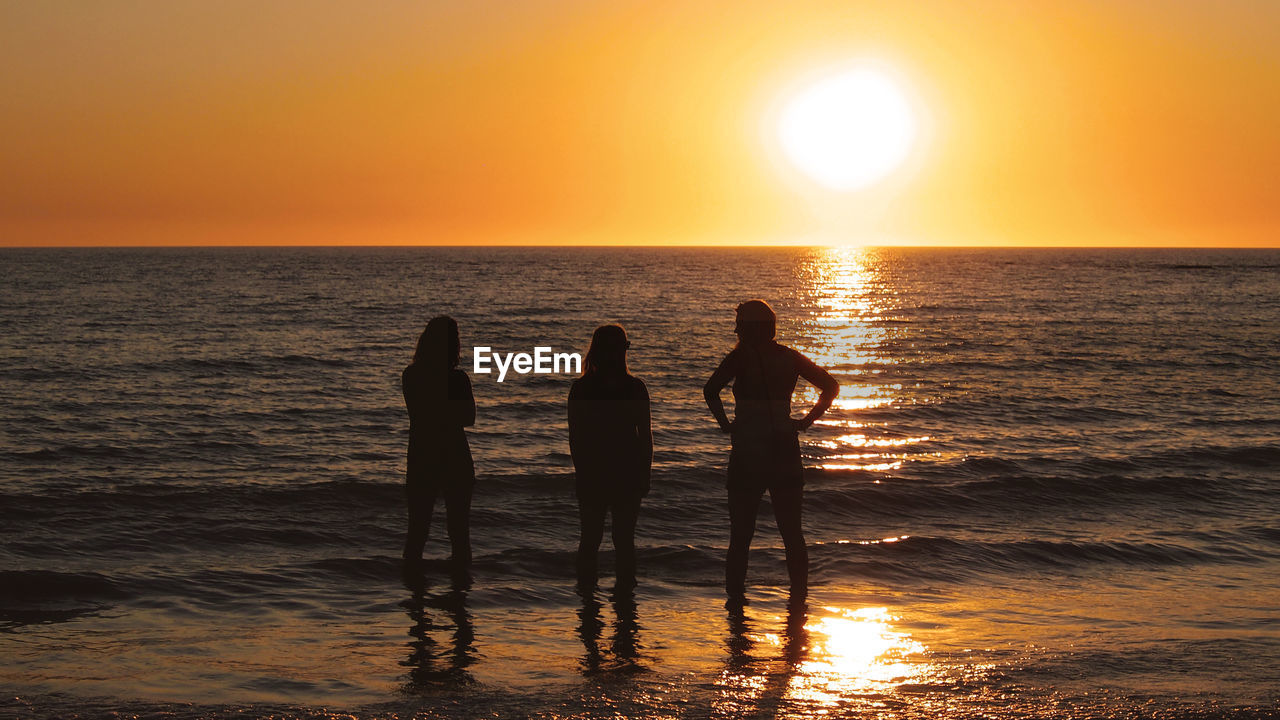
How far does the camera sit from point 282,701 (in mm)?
5477

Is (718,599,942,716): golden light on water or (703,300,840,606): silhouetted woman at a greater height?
(703,300,840,606): silhouetted woman

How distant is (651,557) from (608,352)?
3.36 metres

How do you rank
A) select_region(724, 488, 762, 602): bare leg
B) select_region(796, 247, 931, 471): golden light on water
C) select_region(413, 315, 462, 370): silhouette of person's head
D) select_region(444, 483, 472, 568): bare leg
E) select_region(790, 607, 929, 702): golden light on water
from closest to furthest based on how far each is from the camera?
select_region(790, 607, 929, 702): golden light on water
select_region(724, 488, 762, 602): bare leg
select_region(413, 315, 462, 370): silhouette of person's head
select_region(444, 483, 472, 568): bare leg
select_region(796, 247, 931, 471): golden light on water

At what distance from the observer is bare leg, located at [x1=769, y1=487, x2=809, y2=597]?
723cm

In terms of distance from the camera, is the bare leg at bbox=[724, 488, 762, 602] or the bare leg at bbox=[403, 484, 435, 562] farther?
the bare leg at bbox=[403, 484, 435, 562]

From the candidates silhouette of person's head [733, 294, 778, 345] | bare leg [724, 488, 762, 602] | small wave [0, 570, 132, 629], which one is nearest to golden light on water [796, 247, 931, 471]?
bare leg [724, 488, 762, 602]

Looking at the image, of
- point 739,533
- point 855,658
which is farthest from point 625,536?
point 855,658

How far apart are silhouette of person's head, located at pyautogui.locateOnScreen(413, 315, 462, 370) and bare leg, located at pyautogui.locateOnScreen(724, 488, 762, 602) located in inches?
91.4

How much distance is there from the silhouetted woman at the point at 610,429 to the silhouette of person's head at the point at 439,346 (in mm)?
1039

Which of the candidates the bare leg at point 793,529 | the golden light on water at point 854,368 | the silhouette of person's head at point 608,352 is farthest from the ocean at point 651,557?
the silhouette of person's head at point 608,352

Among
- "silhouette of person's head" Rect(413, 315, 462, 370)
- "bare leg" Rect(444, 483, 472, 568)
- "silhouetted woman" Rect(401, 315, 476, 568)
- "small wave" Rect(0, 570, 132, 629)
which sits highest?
"silhouette of person's head" Rect(413, 315, 462, 370)

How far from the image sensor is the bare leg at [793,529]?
7.23 meters

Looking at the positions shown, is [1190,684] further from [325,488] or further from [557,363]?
[557,363]

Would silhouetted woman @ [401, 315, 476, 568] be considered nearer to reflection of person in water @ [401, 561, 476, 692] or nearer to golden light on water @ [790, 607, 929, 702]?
reflection of person in water @ [401, 561, 476, 692]
